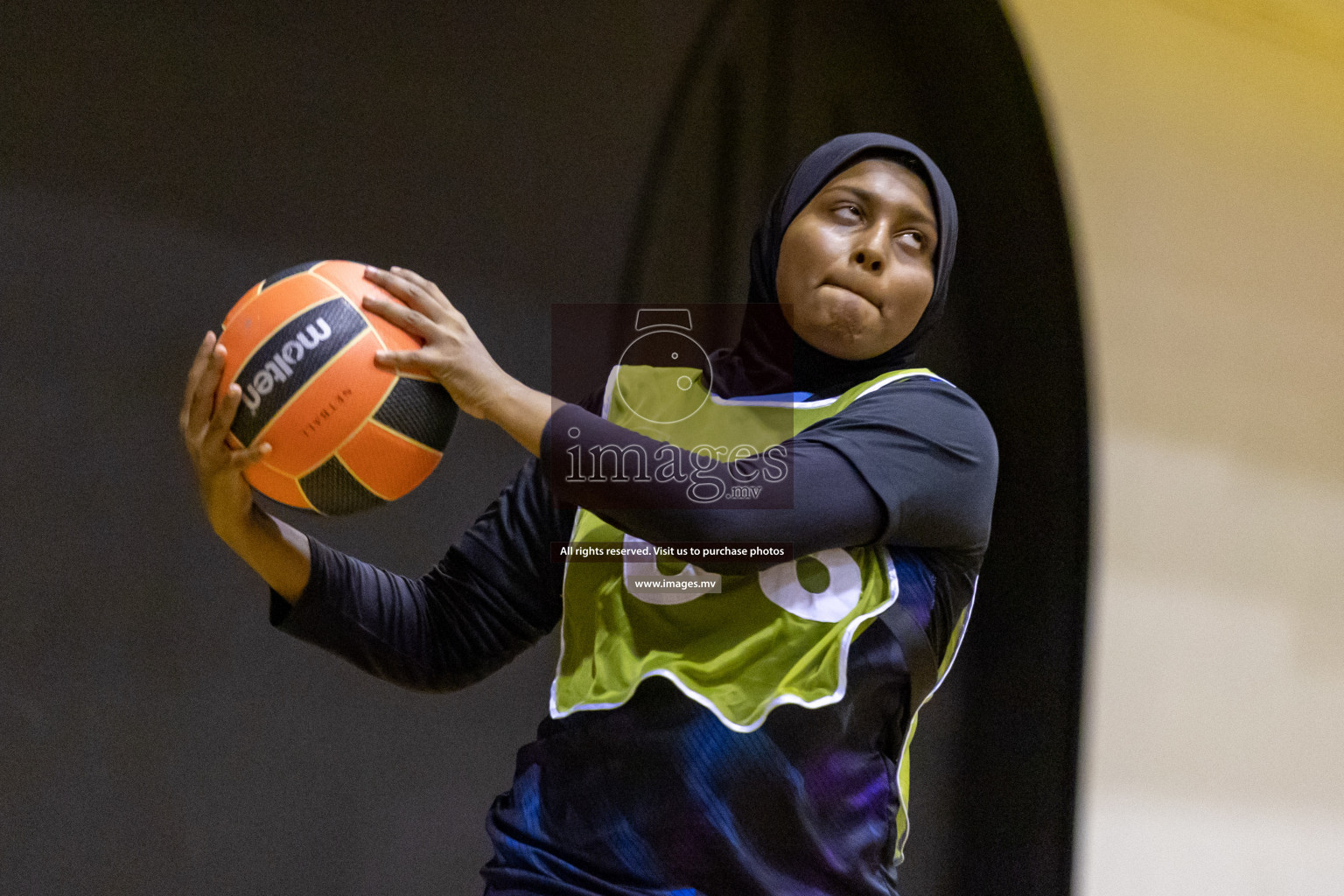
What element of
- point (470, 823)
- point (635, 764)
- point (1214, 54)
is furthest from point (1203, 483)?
point (635, 764)

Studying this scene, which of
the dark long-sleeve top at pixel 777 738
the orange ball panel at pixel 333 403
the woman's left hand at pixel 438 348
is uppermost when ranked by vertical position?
the woman's left hand at pixel 438 348

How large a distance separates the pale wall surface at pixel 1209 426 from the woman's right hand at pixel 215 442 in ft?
7.44

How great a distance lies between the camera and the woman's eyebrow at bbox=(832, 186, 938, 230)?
1549 millimetres

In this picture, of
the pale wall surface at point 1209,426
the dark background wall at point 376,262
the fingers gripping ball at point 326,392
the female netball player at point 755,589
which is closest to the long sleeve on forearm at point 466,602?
the female netball player at point 755,589

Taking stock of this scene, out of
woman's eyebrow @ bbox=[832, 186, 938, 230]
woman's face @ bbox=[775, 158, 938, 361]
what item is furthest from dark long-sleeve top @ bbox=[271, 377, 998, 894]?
woman's eyebrow @ bbox=[832, 186, 938, 230]

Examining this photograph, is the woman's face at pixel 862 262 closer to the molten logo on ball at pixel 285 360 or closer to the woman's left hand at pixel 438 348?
the woman's left hand at pixel 438 348

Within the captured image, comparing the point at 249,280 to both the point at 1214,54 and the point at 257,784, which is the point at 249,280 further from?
the point at 1214,54

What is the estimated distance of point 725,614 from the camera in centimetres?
139

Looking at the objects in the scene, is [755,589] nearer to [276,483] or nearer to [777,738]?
[777,738]

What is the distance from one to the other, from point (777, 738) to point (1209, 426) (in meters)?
2.46

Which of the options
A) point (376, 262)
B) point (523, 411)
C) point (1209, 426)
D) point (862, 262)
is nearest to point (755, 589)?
point (523, 411)

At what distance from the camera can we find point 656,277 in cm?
276

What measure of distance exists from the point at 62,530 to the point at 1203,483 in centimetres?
281

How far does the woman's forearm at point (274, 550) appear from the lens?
1482 mm
